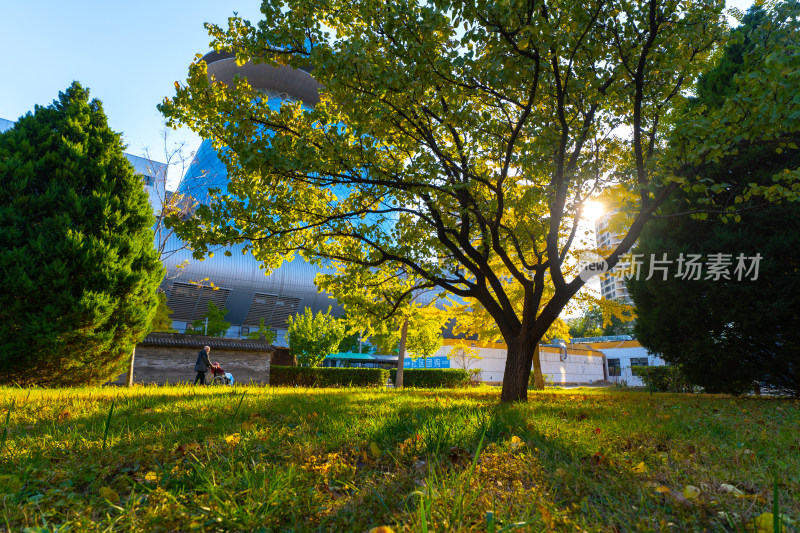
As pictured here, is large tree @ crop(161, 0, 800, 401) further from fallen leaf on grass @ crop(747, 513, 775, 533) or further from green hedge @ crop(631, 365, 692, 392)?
green hedge @ crop(631, 365, 692, 392)

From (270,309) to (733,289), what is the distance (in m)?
49.1

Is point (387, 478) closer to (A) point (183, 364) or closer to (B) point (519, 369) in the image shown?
(B) point (519, 369)

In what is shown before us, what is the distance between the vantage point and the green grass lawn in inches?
68.9

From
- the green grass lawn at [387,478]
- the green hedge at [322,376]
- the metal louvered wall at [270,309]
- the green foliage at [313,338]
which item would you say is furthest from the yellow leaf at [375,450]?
the metal louvered wall at [270,309]

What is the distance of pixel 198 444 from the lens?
2.82m

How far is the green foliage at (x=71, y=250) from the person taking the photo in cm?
825

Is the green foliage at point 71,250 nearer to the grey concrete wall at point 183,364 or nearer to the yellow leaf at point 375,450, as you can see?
the grey concrete wall at point 183,364

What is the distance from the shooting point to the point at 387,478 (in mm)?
2246

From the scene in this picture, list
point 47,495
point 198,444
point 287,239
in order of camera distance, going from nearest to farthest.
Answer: point 47,495 < point 198,444 < point 287,239

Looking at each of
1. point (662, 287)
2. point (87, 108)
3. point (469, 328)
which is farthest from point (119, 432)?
point (469, 328)

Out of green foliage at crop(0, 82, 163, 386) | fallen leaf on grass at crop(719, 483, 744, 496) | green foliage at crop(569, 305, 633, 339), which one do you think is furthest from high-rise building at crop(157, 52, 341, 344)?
green foliage at crop(569, 305, 633, 339)

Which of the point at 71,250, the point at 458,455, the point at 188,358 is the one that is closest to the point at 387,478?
the point at 458,455

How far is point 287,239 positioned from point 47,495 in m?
6.96

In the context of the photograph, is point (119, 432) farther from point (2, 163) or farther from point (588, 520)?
point (2, 163)
